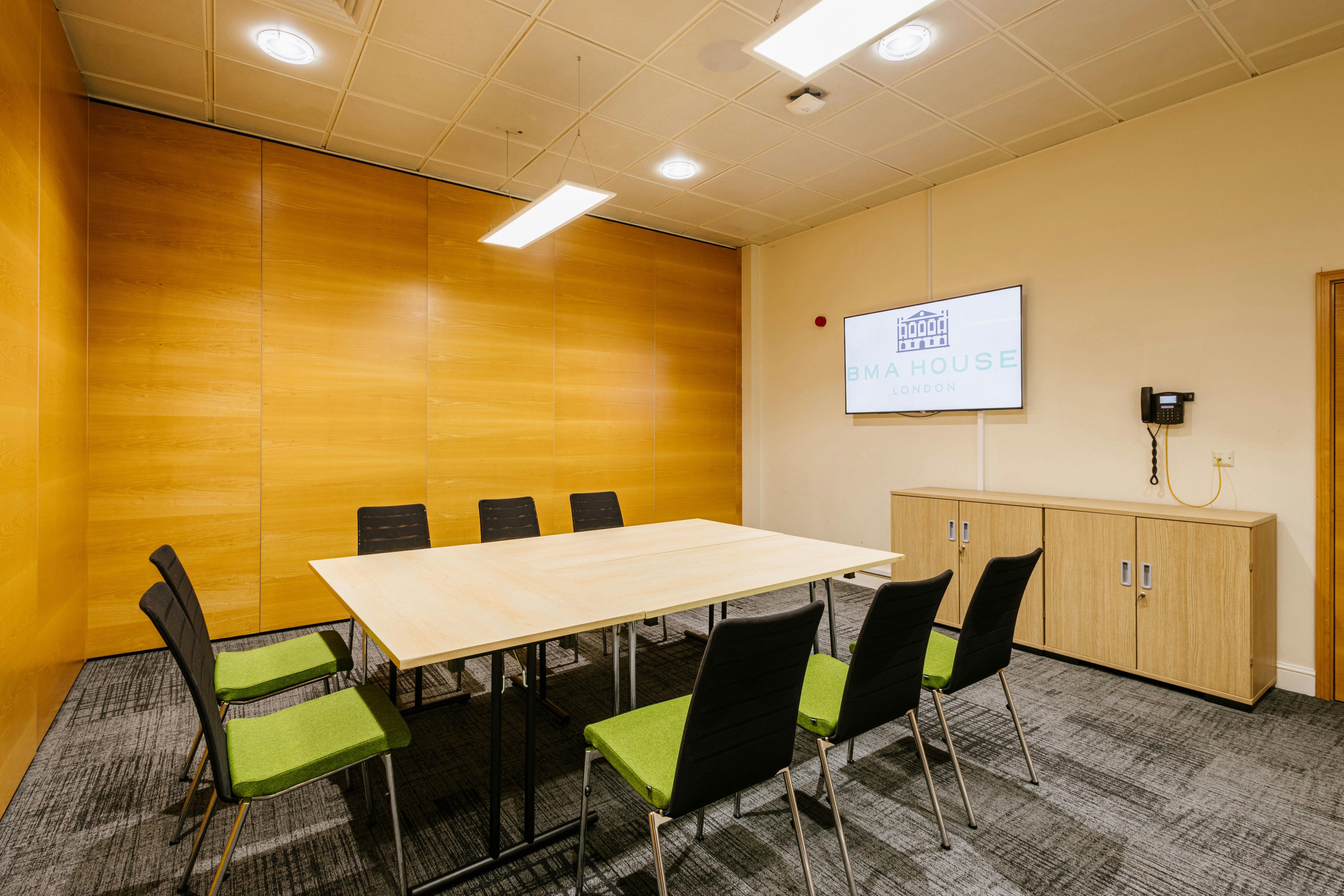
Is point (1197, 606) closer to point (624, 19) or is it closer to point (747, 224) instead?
point (624, 19)

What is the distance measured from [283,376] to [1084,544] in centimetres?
539

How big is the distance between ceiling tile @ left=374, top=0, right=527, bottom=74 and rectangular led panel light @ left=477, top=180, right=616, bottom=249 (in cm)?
74

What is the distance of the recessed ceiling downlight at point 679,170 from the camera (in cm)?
463

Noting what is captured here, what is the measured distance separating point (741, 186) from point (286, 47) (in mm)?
3213

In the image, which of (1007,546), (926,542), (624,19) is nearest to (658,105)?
(624,19)

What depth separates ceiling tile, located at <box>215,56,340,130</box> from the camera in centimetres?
344

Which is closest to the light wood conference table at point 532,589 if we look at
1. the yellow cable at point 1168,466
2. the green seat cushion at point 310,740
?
the green seat cushion at point 310,740

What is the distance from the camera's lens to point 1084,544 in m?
3.70

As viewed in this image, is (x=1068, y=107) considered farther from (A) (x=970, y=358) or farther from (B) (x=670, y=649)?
(B) (x=670, y=649)

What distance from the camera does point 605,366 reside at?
583 cm

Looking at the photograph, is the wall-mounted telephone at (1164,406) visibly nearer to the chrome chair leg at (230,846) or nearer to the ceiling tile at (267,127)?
the chrome chair leg at (230,846)

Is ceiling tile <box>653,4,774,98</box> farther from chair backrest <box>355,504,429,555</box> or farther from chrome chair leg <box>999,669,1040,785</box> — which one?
chrome chair leg <box>999,669,1040,785</box>

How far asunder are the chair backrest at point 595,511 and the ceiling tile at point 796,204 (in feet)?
9.82

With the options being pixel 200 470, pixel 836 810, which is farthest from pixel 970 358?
pixel 200 470
